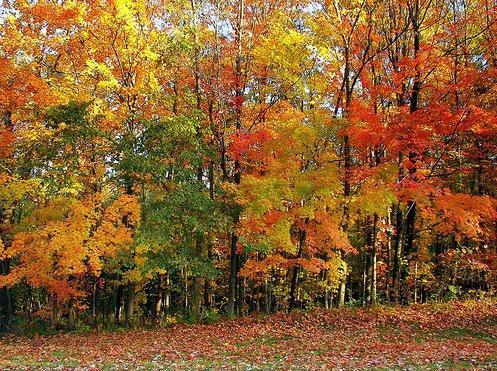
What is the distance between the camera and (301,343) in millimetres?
15359

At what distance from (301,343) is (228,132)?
9.84 metres

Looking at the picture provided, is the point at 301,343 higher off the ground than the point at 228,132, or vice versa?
the point at 228,132

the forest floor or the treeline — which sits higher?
the treeline

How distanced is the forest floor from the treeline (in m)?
2.35

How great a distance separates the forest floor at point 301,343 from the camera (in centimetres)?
1214

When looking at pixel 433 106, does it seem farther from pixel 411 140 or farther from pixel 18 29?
pixel 18 29

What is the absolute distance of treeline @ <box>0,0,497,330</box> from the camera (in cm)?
1869

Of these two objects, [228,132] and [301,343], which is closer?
[301,343]

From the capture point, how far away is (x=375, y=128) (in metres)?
18.2

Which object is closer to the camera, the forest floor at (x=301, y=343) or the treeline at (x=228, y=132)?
the forest floor at (x=301, y=343)

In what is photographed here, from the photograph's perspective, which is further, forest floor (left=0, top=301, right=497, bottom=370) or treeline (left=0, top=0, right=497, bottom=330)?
treeline (left=0, top=0, right=497, bottom=330)

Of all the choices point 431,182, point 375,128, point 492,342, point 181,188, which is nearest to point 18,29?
point 181,188

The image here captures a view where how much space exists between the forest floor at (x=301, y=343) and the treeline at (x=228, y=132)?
7.71ft

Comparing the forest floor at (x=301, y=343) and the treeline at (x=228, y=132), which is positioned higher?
the treeline at (x=228, y=132)
